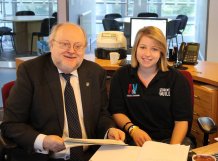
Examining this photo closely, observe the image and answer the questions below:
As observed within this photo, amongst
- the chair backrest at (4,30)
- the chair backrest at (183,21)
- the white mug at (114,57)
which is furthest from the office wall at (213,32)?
the chair backrest at (4,30)

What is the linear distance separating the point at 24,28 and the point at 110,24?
1699 mm

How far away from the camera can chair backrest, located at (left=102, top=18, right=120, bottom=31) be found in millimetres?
7097

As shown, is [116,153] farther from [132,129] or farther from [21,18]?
[21,18]

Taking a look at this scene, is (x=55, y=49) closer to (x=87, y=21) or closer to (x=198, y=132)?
(x=198, y=132)

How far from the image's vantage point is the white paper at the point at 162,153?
155cm

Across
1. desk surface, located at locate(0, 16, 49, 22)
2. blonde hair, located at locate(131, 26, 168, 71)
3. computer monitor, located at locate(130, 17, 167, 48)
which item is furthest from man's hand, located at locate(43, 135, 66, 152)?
desk surface, located at locate(0, 16, 49, 22)

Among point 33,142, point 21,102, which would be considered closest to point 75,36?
point 21,102

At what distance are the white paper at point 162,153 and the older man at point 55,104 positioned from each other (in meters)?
0.25

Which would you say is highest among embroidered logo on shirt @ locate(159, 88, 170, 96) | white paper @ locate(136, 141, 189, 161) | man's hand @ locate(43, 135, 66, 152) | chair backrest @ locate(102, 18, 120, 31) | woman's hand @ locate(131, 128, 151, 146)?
chair backrest @ locate(102, 18, 120, 31)

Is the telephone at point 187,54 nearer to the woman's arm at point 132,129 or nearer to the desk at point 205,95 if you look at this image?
the desk at point 205,95

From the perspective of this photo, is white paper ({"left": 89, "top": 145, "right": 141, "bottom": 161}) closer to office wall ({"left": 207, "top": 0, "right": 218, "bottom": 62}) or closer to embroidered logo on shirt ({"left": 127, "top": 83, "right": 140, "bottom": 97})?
Result: embroidered logo on shirt ({"left": 127, "top": 83, "right": 140, "bottom": 97})

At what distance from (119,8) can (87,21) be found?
116 centimetres

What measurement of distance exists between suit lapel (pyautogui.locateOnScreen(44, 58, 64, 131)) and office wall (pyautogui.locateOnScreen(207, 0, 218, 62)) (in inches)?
176

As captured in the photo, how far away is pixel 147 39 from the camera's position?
2.23 m
